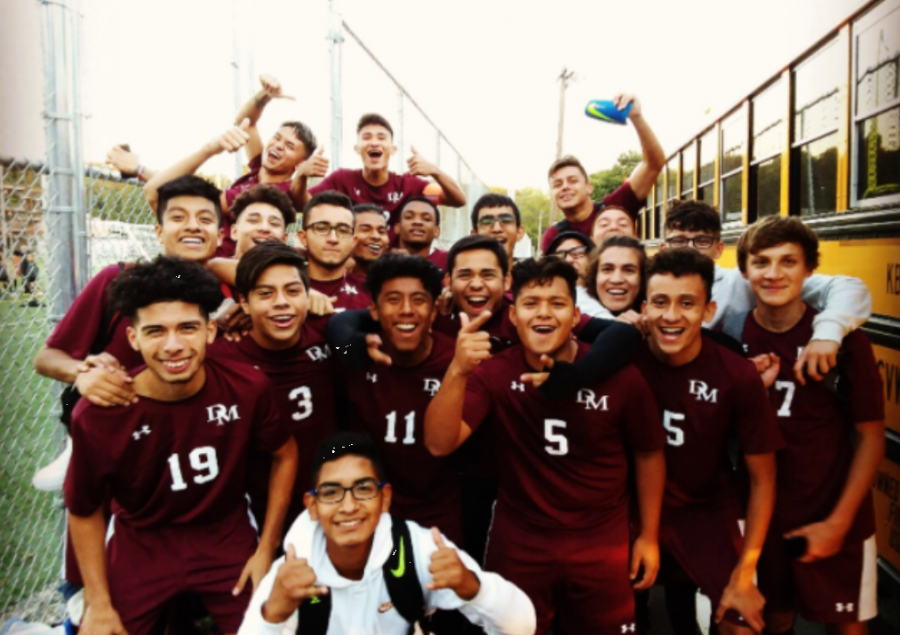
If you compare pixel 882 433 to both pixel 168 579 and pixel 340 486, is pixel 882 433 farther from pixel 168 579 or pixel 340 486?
pixel 168 579

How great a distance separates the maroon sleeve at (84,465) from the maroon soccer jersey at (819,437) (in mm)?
2543

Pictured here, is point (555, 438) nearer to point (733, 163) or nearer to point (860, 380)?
point (860, 380)

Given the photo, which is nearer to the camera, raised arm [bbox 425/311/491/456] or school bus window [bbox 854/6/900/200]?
raised arm [bbox 425/311/491/456]

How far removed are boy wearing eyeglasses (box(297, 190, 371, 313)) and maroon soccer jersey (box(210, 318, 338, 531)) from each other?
1.86ft

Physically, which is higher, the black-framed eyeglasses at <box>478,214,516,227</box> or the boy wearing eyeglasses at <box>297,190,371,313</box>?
the black-framed eyeglasses at <box>478,214,516,227</box>

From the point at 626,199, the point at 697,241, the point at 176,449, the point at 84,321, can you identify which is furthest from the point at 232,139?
the point at 626,199

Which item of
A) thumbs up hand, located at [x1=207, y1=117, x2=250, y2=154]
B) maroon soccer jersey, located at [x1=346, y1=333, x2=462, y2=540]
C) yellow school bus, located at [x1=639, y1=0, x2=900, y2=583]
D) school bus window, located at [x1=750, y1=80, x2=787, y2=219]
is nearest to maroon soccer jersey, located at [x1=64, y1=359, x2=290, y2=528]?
maroon soccer jersey, located at [x1=346, y1=333, x2=462, y2=540]

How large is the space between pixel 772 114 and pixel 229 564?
427cm

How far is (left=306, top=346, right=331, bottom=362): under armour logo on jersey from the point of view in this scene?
271 cm

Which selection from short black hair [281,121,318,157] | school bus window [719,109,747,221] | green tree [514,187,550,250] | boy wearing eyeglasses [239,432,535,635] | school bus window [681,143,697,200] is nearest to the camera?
boy wearing eyeglasses [239,432,535,635]

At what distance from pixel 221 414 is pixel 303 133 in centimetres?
275

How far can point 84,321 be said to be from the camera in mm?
2523

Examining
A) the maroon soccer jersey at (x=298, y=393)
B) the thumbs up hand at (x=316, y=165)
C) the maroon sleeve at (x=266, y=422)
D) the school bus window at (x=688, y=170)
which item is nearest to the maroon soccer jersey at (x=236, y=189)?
the thumbs up hand at (x=316, y=165)

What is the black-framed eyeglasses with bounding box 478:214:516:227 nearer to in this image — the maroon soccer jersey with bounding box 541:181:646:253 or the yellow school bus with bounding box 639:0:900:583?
the maroon soccer jersey with bounding box 541:181:646:253
